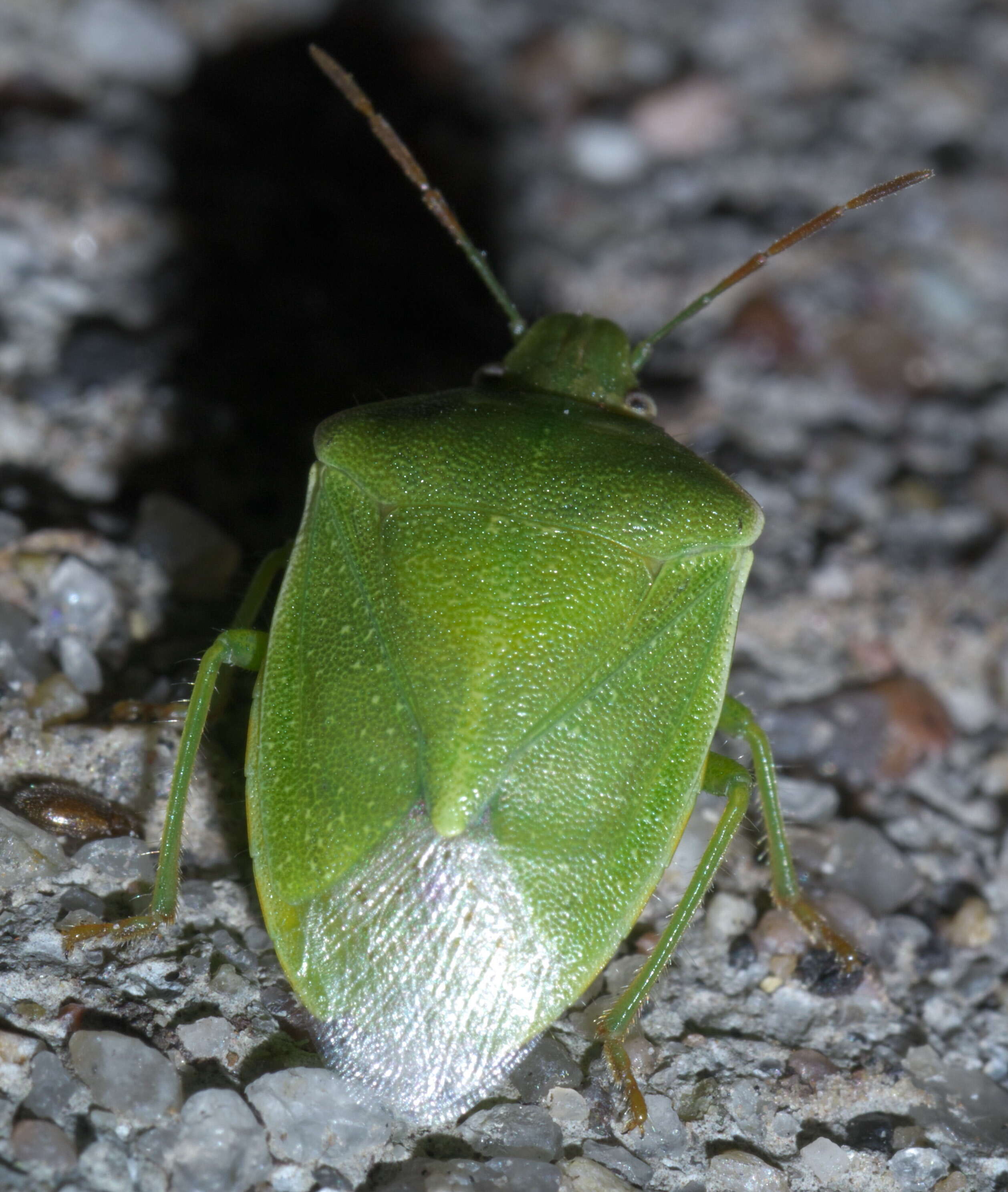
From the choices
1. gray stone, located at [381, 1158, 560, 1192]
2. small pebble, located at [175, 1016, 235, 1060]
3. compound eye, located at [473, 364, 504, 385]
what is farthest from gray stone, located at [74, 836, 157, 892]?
compound eye, located at [473, 364, 504, 385]

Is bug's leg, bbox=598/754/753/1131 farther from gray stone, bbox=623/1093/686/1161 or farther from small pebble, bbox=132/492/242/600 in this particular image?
small pebble, bbox=132/492/242/600

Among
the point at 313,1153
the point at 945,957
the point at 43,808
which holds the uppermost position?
the point at 43,808

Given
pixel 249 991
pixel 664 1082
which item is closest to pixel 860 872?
pixel 664 1082

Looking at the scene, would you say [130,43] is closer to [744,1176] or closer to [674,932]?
[674,932]

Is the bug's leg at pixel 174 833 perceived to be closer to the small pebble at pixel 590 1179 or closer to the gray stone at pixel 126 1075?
the gray stone at pixel 126 1075

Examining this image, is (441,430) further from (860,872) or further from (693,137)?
(693,137)

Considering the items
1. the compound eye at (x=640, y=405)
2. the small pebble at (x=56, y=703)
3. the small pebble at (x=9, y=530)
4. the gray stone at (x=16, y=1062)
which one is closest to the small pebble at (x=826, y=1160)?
the gray stone at (x=16, y=1062)
